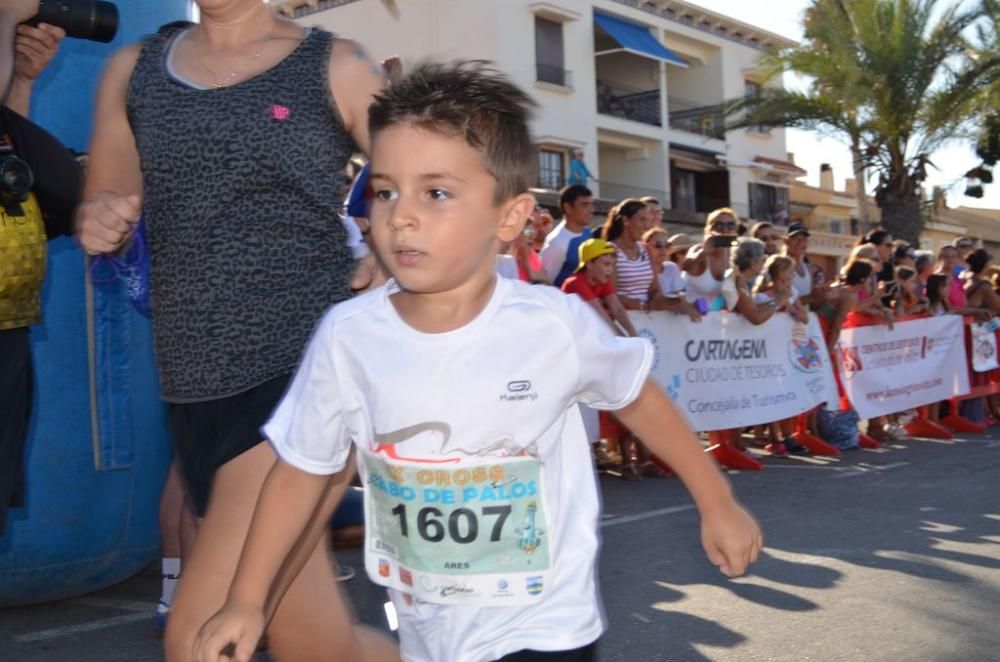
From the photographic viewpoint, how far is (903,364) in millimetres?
12289

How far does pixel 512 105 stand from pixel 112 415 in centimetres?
303

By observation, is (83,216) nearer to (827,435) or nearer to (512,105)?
(512,105)

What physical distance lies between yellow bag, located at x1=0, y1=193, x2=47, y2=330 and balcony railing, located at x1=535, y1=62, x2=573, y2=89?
3131 cm

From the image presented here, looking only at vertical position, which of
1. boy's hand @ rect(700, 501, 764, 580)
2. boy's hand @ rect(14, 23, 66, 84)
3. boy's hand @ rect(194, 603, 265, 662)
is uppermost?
boy's hand @ rect(14, 23, 66, 84)

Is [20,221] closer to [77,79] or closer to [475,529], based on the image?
[475,529]

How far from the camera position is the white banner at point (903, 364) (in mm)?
11531

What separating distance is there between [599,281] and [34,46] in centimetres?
544

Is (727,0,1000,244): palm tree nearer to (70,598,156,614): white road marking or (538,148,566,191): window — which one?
(538,148,566,191): window

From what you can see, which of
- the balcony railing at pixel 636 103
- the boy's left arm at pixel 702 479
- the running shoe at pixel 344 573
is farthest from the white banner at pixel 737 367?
the balcony railing at pixel 636 103

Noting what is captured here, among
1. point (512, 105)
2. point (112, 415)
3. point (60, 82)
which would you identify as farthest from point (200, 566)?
point (60, 82)

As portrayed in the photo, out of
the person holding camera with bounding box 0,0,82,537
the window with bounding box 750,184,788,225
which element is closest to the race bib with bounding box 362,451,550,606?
the person holding camera with bounding box 0,0,82,537

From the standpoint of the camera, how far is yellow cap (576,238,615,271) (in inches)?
326

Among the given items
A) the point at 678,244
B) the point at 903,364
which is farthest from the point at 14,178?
the point at 903,364

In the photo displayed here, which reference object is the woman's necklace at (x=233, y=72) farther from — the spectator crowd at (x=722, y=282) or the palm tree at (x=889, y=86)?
the palm tree at (x=889, y=86)
